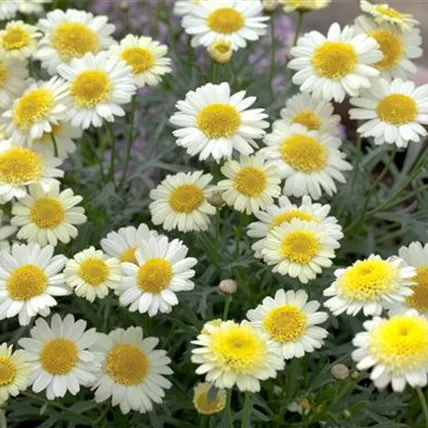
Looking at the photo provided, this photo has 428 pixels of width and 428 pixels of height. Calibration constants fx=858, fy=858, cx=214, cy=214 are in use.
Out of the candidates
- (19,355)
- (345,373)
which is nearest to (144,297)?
(19,355)

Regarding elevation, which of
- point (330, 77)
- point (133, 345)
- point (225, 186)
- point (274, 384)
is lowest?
point (274, 384)

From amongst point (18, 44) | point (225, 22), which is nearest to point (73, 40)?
point (18, 44)

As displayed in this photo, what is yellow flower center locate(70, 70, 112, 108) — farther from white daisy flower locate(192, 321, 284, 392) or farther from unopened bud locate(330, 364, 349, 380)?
unopened bud locate(330, 364, 349, 380)

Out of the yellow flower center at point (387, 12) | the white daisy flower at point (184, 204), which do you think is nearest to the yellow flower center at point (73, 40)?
the white daisy flower at point (184, 204)

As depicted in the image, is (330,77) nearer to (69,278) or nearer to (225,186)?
(225,186)

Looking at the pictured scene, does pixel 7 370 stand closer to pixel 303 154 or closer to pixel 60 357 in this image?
pixel 60 357

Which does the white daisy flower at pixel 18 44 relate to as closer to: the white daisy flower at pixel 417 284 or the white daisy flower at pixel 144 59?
the white daisy flower at pixel 144 59
